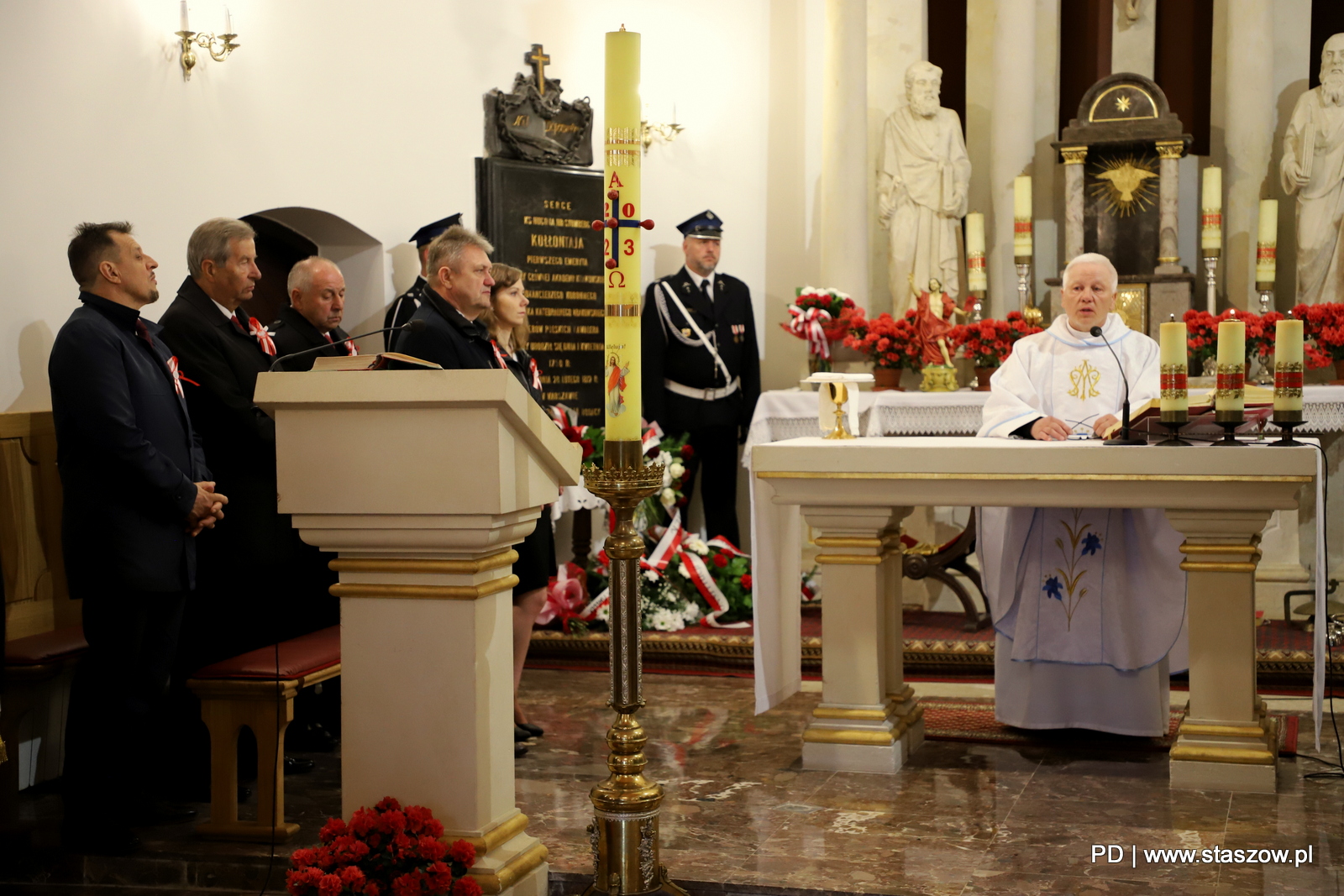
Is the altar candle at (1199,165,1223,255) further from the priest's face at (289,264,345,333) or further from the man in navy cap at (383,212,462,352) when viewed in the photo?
the priest's face at (289,264,345,333)

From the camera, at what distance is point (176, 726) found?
440 cm

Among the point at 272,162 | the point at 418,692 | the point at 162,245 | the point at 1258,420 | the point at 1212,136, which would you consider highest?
the point at 1212,136

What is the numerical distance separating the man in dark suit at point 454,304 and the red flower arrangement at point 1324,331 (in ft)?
15.1

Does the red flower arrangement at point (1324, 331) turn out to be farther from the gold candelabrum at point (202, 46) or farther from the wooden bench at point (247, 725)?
the wooden bench at point (247, 725)

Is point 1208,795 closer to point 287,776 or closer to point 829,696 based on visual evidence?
point 829,696

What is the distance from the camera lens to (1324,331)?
7.09 metres

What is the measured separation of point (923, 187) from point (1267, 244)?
1.97 m

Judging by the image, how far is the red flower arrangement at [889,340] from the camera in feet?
25.3

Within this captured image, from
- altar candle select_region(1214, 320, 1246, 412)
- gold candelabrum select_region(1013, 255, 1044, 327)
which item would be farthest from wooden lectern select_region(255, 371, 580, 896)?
gold candelabrum select_region(1013, 255, 1044, 327)

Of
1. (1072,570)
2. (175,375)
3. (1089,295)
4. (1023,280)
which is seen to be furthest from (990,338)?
(175,375)

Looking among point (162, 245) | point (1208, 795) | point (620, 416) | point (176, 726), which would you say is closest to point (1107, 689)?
point (1208, 795)

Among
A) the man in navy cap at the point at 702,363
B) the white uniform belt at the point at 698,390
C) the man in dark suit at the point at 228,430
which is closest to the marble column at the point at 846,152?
the man in navy cap at the point at 702,363

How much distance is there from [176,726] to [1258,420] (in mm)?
3588

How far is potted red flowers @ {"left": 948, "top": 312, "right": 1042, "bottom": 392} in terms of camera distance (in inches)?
293
